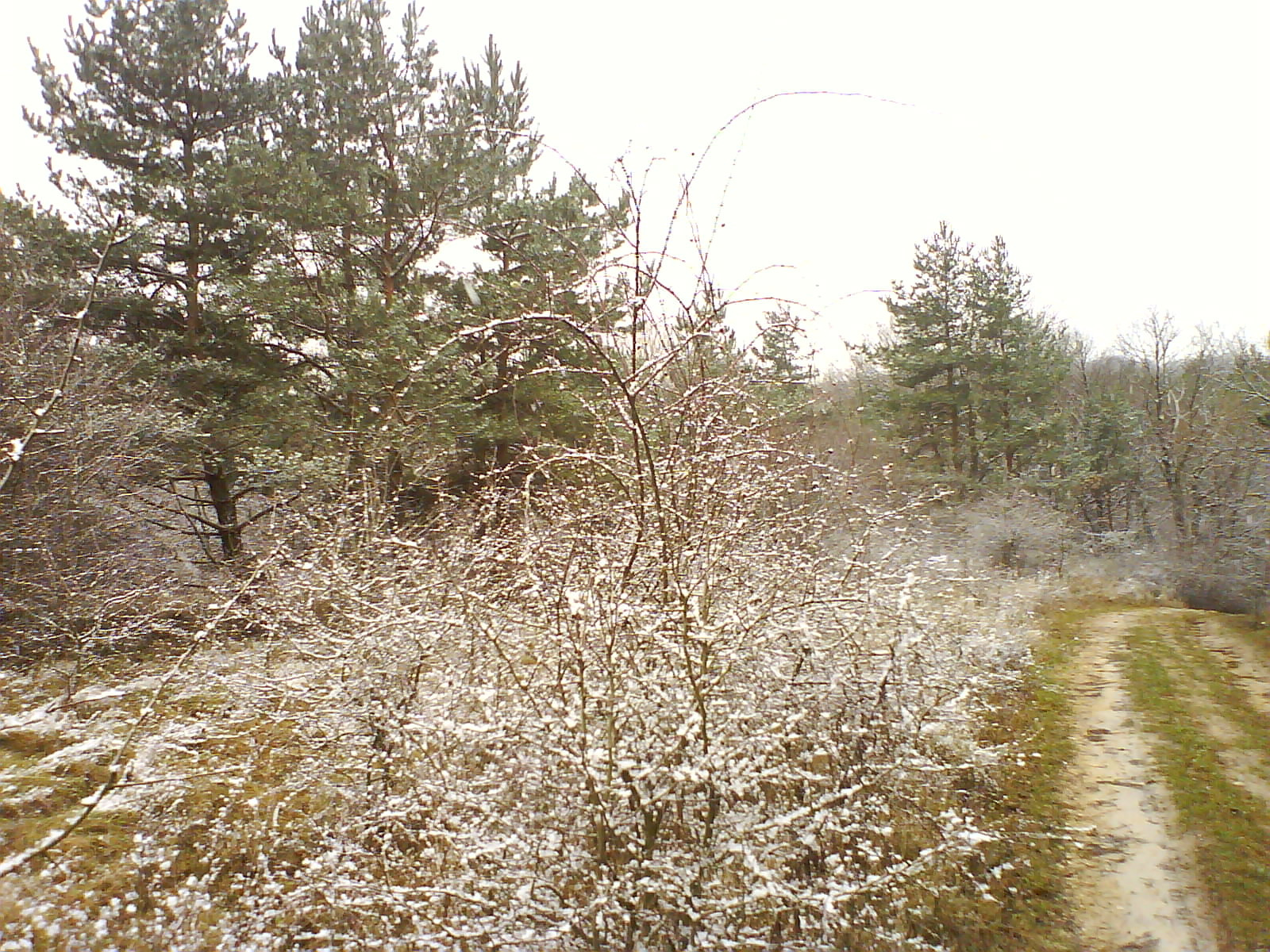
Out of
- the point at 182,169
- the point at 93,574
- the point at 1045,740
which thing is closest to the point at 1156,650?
the point at 1045,740

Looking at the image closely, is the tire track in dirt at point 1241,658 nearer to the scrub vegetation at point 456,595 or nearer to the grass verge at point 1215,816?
the scrub vegetation at point 456,595

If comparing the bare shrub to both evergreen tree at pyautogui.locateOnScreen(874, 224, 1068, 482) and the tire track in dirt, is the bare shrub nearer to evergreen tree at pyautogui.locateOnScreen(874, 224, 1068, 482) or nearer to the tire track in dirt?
evergreen tree at pyautogui.locateOnScreen(874, 224, 1068, 482)

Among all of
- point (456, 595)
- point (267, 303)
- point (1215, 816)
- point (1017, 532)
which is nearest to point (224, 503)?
point (267, 303)

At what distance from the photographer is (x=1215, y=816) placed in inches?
197

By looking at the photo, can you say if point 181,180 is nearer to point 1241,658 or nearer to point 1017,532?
point 1241,658

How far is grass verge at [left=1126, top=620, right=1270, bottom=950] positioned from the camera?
3.89 m

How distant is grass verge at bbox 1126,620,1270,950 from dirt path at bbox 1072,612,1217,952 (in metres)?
0.11

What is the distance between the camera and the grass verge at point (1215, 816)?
3887 mm

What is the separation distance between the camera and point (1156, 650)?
1062 centimetres

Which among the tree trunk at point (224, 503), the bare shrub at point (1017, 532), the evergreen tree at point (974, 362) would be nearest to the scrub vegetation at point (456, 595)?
the tree trunk at point (224, 503)

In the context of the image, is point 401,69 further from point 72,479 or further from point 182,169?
point 72,479

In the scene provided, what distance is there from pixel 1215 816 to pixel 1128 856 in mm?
995

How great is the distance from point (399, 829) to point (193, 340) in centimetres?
974

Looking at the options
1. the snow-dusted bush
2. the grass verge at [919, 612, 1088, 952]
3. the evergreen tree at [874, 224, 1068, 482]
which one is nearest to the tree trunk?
the snow-dusted bush
